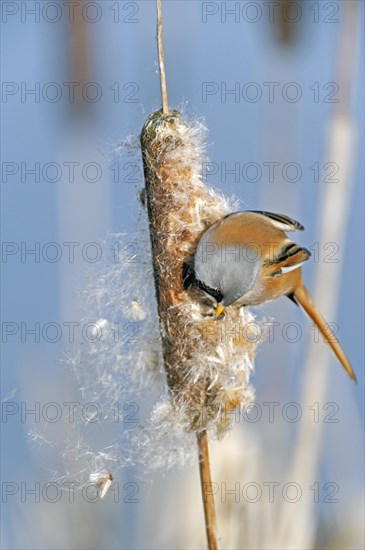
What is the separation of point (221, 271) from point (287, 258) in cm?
39

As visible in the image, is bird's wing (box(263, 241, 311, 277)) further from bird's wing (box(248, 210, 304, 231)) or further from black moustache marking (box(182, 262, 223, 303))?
black moustache marking (box(182, 262, 223, 303))

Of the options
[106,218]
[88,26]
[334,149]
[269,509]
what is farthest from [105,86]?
[269,509]

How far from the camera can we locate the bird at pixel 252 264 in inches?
75.6

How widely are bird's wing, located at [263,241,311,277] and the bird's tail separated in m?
0.24

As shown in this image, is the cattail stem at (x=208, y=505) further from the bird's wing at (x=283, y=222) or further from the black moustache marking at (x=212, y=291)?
the bird's wing at (x=283, y=222)

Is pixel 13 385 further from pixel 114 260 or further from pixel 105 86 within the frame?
pixel 105 86

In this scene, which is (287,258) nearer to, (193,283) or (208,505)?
(193,283)

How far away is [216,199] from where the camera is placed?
2010 millimetres

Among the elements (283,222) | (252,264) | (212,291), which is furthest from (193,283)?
(283,222)

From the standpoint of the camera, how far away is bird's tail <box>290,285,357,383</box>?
234 cm

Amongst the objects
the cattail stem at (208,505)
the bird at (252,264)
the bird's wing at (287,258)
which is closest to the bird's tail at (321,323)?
the bird at (252,264)

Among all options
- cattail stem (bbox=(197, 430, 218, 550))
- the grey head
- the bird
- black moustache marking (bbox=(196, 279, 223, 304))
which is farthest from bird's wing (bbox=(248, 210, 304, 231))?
cattail stem (bbox=(197, 430, 218, 550))

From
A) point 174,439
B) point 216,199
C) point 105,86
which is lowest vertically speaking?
point 174,439

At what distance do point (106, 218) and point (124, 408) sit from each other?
788mm
